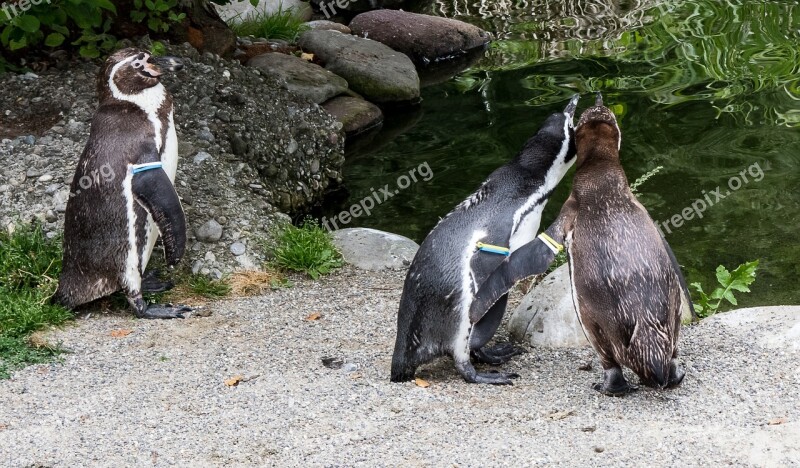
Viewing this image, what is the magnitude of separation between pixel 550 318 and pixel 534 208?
0.62 metres

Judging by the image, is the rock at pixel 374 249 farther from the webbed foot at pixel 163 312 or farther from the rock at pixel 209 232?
the webbed foot at pixel 163 312

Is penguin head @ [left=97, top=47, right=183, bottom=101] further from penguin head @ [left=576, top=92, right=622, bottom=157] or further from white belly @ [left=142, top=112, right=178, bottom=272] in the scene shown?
penguin head @ [left=576, top=92, right=622, bottom=157]

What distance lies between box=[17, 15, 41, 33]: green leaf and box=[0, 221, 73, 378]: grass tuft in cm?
137

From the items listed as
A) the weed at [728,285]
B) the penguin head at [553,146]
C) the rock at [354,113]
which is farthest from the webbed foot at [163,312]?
the rock at [354,113]

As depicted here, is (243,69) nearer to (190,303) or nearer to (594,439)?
(190,303)

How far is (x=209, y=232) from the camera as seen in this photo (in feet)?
22.7

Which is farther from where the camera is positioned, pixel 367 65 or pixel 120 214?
pixel 367 65

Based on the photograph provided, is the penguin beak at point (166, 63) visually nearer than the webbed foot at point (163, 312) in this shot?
No

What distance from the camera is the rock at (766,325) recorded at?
5.08 m

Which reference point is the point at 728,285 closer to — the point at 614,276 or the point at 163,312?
the point at 614,276

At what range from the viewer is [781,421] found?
4285mm

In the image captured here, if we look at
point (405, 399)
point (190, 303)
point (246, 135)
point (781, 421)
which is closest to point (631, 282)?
point (781, 421)

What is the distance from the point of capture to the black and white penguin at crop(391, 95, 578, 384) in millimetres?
5066

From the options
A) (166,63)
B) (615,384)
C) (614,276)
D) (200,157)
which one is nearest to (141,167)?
(166,63)
